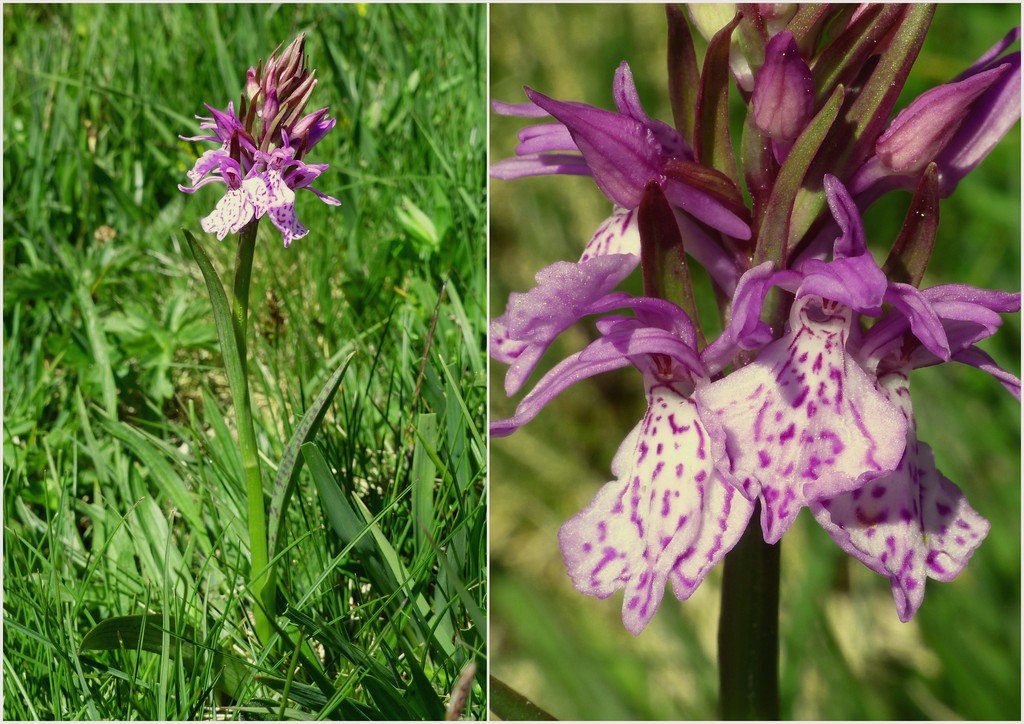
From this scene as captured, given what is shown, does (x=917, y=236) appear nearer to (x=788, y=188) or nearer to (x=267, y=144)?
(x=788, y=188)

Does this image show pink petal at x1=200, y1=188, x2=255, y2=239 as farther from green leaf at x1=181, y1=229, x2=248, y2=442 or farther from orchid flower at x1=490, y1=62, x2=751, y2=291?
orchid flower at x1=490, y1=62, x2=751, y2=291

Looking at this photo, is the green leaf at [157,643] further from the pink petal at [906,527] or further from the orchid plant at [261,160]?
the pink petal at [906,527]

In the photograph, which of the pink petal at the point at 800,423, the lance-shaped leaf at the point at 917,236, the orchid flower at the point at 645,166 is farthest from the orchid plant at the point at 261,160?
the lance-shaped leaf at the point at 917,236

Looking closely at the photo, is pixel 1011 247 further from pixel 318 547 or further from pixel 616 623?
pixel 318 547

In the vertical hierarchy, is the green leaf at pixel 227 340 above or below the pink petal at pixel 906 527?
above

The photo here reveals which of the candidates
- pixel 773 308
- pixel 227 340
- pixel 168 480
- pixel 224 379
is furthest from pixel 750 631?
pixel 224 379

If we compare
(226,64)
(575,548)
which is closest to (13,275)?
(226,64)
